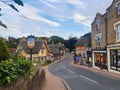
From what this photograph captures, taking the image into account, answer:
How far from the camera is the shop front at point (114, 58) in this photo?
3820 cm

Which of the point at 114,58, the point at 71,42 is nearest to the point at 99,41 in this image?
the point at 114,58

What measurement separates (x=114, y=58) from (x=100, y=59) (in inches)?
309

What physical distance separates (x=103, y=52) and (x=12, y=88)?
3939cm

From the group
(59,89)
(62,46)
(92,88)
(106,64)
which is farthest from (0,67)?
(62,46)

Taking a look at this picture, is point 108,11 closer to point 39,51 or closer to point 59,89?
point 59,89

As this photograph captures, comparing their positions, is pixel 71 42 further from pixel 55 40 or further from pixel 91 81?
pixel 91 81

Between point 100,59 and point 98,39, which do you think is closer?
point 100,59

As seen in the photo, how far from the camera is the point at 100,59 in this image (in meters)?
47.5

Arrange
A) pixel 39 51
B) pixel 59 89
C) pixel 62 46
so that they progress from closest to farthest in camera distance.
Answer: pixel 59 89 < pixel 39 51 < pixel 62 46

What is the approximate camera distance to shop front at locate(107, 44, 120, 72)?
3820 centimetres

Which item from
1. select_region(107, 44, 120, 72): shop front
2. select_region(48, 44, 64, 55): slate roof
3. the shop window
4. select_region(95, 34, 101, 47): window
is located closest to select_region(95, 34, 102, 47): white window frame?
select_region(95, 34, 101, 47): window

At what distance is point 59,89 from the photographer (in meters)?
21.5

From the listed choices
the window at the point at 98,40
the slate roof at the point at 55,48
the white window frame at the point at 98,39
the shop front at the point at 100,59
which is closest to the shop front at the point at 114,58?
the shop front at the point at 100,59

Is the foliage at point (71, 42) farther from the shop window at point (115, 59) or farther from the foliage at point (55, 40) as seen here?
the shop window at point (115, 59)
